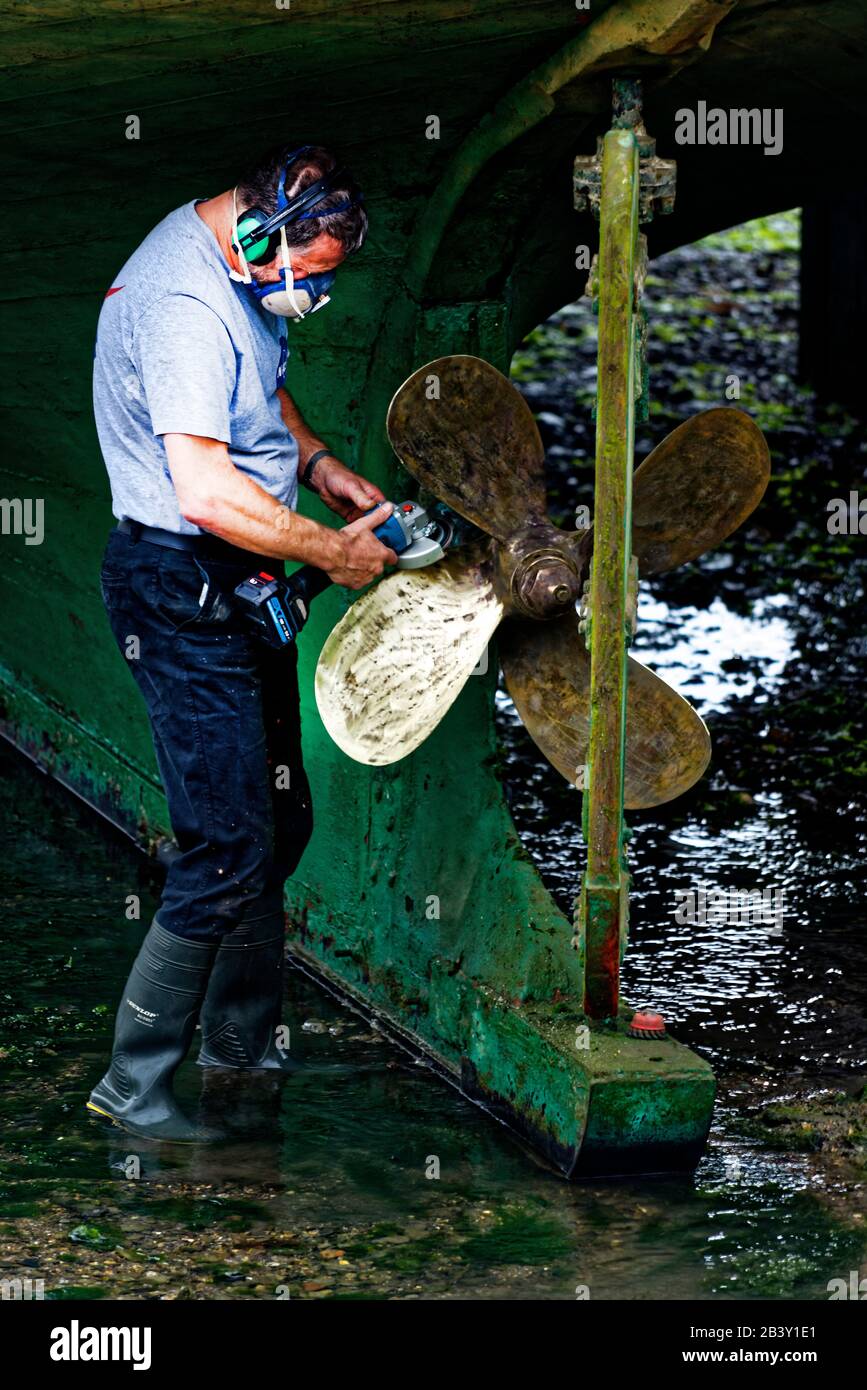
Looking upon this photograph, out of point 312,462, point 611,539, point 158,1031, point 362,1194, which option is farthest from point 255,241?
point 362,1194

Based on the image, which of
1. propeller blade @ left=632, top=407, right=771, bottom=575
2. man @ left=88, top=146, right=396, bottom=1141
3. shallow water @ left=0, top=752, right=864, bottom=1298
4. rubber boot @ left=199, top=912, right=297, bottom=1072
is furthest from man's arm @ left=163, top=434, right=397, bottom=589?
shallow water @ left=0, top=752, right=864, bottom=1298

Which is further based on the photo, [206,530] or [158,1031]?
[158,1031]

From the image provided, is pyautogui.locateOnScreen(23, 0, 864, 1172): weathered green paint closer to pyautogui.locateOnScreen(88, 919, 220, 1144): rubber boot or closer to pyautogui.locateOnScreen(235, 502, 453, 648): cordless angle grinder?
pyautogui.locateOnScreen(235, 502, 453, 648): cordless angle grinder

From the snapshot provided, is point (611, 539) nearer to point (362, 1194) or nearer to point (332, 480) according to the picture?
point (332, 480)

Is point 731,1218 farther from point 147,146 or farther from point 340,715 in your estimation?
point 147,146

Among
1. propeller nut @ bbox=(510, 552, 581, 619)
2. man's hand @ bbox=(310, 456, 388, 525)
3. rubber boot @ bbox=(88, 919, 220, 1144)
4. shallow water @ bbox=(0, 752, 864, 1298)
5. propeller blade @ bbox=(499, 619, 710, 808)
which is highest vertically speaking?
man's hand @ bbox=(310, 456, 388, 525)

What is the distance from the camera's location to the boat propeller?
513 cm

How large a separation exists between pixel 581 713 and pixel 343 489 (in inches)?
32.9

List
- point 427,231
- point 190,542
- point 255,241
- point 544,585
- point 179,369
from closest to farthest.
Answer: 1. point 179,369
2. point 255,241
3. point 190,542
4. point 544,585
5. point 427,231

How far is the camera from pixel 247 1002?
17.6 feet

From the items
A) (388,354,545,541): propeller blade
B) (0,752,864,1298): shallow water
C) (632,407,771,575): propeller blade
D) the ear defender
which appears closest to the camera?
(0,752,864,1298): shallow water

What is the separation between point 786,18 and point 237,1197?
2972mm

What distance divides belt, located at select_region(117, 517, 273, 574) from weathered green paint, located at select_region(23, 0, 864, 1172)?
2.92 feet

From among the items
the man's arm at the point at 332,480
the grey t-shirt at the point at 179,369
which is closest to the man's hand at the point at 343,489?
the man's arm at the point at 332,480
